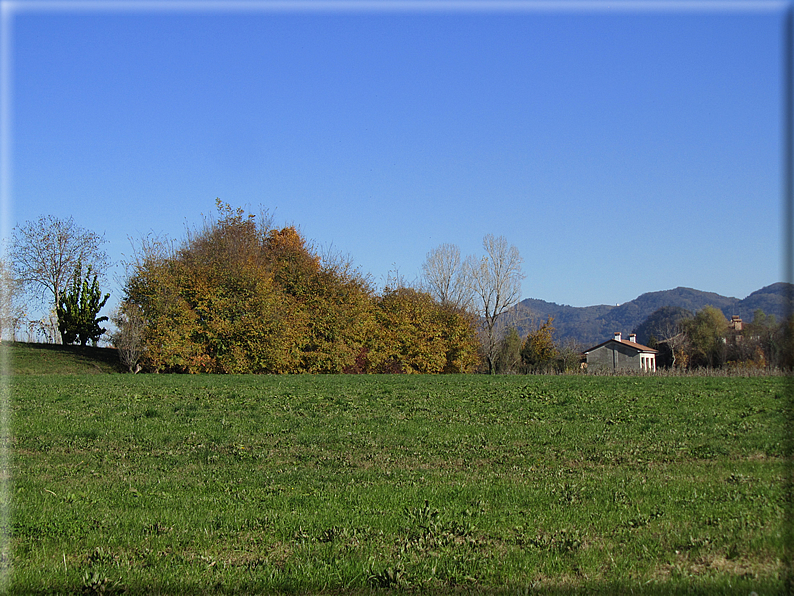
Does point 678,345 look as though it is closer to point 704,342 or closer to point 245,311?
point 704,342

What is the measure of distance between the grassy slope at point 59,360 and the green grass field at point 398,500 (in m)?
32.3

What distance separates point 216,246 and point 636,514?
51300mm

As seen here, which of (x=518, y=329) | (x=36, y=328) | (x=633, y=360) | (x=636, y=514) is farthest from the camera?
(x=633, y=360)

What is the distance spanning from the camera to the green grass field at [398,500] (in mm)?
6609

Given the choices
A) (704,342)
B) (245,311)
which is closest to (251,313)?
(245,311)

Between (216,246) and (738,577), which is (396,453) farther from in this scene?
(216,246)

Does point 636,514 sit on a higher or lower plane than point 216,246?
lower

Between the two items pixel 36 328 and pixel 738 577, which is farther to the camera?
pixel 36 328

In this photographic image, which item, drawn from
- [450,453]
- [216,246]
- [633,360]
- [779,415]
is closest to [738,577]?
[450,453]

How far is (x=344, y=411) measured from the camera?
1853cm

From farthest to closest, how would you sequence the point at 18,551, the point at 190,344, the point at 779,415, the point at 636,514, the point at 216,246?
the point at 216,246 < the point at 190,344 < the point at 779,415 < the point at 636,514 < the point at 18,551

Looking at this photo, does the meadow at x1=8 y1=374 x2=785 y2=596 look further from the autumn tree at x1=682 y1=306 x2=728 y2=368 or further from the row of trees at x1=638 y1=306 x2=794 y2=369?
the autumn tree at x1=682 y1=306 x2=728 y2=368

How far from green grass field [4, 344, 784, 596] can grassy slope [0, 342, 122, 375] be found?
32.3 meters

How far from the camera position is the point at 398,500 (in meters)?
9.41
